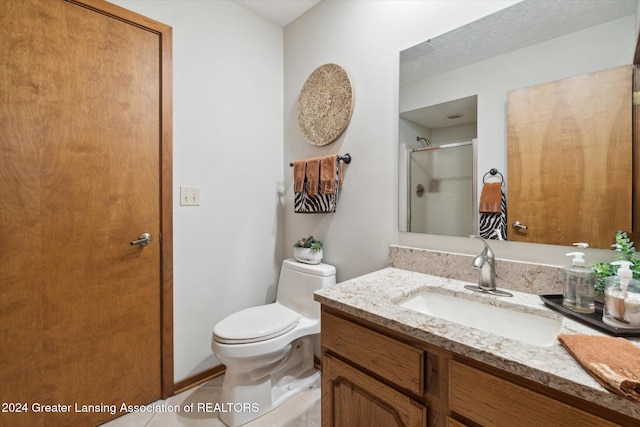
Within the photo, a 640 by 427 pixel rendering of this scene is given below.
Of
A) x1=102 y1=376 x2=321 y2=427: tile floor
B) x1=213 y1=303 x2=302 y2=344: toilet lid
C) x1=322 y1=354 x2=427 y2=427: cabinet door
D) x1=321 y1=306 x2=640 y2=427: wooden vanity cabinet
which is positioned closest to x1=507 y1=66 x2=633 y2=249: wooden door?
x1=321 y1=306 x2=640 y2=427: wooden vanity cabinet

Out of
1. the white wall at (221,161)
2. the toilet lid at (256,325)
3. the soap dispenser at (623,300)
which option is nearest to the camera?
the soap dispenser at (623,300)

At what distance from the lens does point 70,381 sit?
1279 millimetres

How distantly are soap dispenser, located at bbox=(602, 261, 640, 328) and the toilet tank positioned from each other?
116cm

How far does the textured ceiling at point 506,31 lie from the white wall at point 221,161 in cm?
104

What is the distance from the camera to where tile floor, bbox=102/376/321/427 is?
1.37 meters

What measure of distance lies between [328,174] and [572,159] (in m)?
1.08

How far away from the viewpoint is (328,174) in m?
1.64

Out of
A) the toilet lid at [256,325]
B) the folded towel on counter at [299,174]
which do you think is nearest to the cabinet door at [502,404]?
the toilet lid at [256,325]

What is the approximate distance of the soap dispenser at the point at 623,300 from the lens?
26.9 inches

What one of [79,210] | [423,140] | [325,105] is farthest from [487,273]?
[79,210]

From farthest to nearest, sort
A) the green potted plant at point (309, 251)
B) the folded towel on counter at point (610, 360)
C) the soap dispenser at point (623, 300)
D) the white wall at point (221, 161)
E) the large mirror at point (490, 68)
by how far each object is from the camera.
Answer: the green potted plant at point (309, 251) < the white wall at point (221, 161) < the large mirror at point (490, 68) < the soap dispenser at point (623, 300) < the folded towel on counter at point (610, 360)

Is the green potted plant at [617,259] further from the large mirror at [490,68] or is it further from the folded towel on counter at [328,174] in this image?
the folded towel on counter at [328,174]

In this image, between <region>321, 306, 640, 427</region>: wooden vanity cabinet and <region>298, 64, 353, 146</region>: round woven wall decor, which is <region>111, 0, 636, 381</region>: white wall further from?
<region>321, 306, 640, 427</region>: wooden vanity cabinet

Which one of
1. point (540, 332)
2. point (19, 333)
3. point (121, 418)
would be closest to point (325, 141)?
point (540, 332)
